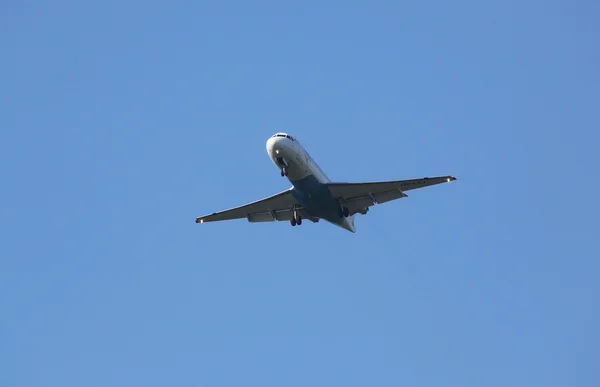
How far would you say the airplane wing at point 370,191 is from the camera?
77188mm

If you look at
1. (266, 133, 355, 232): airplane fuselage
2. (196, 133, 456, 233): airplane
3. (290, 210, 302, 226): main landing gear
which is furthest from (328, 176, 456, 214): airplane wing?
(290, 210, 302, 226): main landing gear

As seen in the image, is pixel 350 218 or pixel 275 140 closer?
pixel 275 140

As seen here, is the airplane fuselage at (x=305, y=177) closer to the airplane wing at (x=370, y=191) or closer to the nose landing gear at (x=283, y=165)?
the nose landing gear at (x=283, y=165)

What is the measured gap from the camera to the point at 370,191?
7912 centimetres

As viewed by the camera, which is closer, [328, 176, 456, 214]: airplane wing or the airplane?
the airplane

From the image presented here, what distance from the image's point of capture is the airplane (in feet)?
245

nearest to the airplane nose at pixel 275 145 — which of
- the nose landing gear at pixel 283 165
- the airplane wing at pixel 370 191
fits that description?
the nose landing gear at pixel 283 165

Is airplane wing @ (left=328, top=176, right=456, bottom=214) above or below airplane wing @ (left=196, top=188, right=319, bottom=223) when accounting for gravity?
below

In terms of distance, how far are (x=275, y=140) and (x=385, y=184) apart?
9926 millimetres

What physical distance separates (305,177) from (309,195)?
1889mm

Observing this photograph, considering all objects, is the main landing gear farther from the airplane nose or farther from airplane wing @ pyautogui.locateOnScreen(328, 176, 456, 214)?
the airplane nose

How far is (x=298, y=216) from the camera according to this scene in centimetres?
8162

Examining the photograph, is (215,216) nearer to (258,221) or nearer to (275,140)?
(258,221)

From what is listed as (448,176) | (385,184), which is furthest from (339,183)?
(448,176)
